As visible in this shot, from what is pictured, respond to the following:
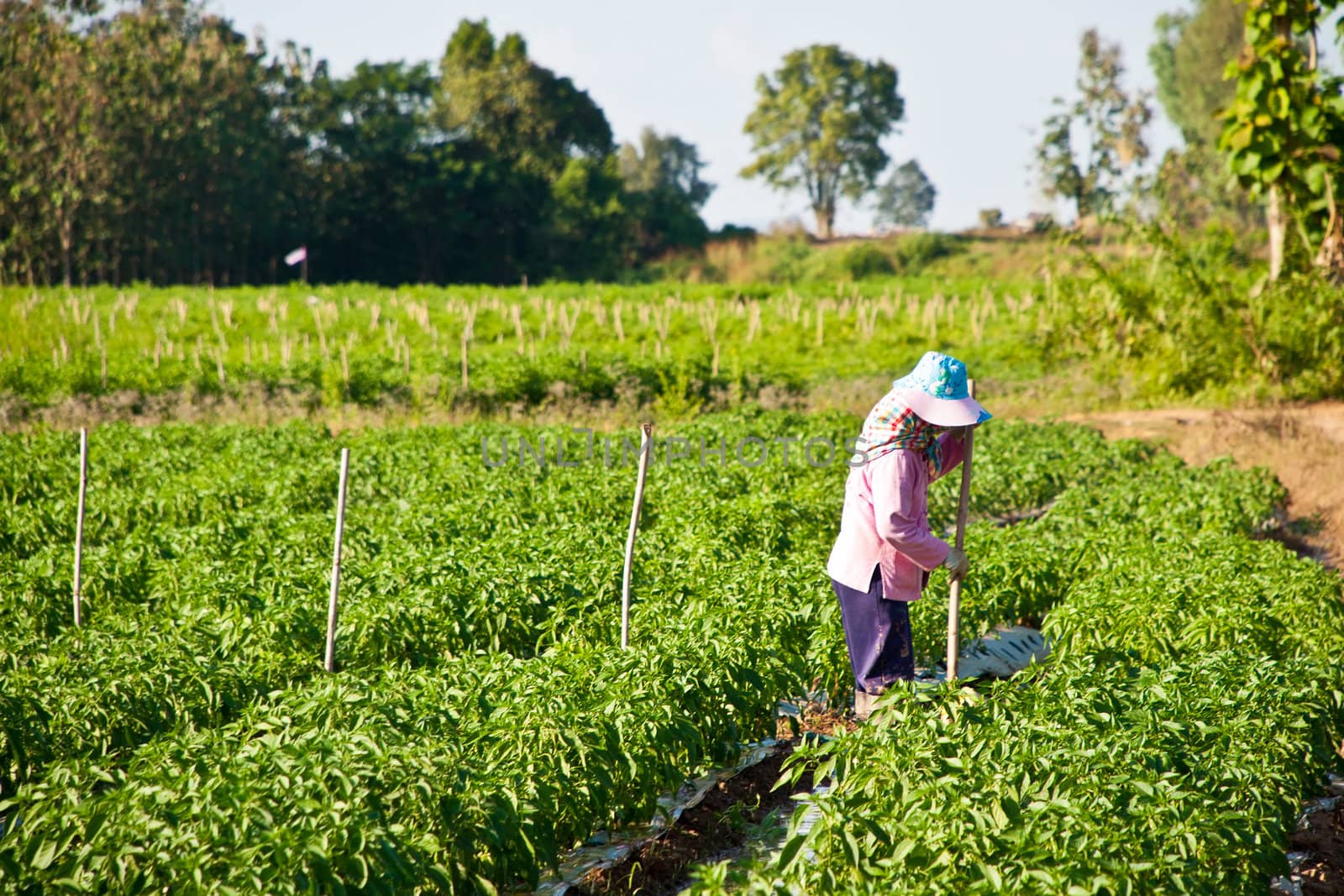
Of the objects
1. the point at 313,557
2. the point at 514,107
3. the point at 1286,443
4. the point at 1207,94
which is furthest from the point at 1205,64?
the point at 313,557

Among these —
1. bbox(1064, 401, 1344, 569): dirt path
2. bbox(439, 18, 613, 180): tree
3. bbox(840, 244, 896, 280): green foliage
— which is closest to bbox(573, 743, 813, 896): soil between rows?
bbox(1064, 401, 1344, 569): dirt path

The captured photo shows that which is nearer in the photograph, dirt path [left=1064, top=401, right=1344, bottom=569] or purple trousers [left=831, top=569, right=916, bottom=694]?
purple trousers [left=831, top=569, right=916, bottom=694]

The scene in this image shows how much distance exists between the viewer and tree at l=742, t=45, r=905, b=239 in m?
57.4

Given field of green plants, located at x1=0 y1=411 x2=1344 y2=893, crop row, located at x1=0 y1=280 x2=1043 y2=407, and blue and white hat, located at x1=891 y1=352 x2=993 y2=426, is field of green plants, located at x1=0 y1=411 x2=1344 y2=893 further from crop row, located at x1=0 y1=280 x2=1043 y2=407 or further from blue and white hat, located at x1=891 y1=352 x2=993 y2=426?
crop row, located at x1=0 y1=280 x2=1043 y2=407

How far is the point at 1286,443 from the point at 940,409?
27.7 ft

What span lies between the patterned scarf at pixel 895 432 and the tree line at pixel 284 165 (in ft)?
103

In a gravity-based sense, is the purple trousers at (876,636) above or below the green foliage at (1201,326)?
below

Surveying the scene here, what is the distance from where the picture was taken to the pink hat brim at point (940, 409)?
419cm

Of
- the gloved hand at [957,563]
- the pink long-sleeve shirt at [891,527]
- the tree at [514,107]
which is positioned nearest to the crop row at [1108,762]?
the gloved hand at [957,563]

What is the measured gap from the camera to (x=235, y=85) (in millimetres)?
37031

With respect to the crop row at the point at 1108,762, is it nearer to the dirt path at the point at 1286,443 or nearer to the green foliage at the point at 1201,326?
the dirt path at the point at 1286,443

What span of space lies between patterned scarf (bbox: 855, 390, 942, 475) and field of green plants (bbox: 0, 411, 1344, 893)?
3.04 ft

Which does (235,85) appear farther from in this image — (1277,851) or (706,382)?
(1277,851)

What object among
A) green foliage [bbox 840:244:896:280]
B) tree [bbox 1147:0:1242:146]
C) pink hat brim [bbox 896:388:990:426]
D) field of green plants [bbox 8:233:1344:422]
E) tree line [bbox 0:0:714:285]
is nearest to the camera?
pink hat brim [bbox 896:388:990:426]
